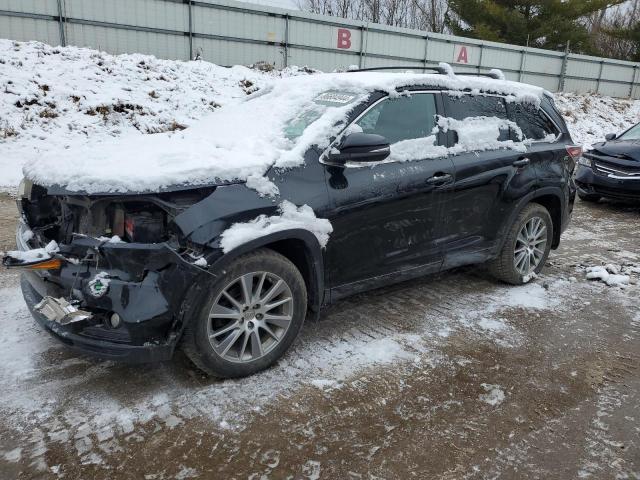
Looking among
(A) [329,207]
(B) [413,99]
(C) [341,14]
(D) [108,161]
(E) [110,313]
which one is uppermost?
(C) [341,14]

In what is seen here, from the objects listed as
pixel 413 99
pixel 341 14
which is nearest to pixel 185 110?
pixel 413 99

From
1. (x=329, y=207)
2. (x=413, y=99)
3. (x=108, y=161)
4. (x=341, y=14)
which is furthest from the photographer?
(x=341, y=14)

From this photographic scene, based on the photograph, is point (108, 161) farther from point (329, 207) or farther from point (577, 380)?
point (577, 380)

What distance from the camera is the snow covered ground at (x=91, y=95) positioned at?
996 centimetres

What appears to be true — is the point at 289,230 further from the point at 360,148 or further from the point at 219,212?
the point at 360,148

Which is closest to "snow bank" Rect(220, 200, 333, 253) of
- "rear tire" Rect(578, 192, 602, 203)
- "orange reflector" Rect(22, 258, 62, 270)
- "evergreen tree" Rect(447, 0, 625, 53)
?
"orange reflector" Rect(22, 258, 62, 270)

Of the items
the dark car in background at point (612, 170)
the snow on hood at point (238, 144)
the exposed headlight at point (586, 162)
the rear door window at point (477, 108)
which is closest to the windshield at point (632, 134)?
the dark car in background at point (612, 170)

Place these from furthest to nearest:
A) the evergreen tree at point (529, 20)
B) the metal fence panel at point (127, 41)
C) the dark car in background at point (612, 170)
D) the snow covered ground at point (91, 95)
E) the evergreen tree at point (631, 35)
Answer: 1. the evergreen tree at point (631, 35)
2. the evergreen tree at point (529, 20)
3. the metal fence panel at point (127, 41)
4. the snow covered ground at point (91, 95)
5. the dark car in background at point (612, 170)

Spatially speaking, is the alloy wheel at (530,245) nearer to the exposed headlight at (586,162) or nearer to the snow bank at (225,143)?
the snow bank at (225,143)

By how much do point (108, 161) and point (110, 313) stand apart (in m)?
0.90

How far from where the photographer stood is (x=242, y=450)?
2613 mm

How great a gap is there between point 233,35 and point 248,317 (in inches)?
561

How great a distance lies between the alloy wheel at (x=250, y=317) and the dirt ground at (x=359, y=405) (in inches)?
7.7

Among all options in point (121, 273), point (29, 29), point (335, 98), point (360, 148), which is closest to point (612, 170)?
point (335, 98)
